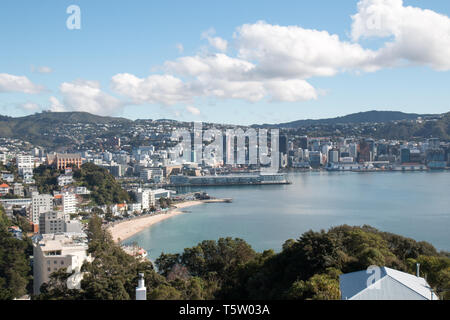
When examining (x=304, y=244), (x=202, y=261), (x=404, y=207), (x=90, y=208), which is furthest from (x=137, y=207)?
(x=304, y=244)

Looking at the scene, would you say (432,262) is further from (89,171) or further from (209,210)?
(89,171)

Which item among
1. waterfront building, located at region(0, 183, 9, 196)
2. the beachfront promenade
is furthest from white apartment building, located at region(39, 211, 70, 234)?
waterfront building, located at region(0, 183, 9, 196)

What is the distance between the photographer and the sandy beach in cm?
820

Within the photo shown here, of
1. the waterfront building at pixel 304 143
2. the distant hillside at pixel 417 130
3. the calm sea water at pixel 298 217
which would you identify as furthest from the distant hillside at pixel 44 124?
the distant hillside at pixel 417 130

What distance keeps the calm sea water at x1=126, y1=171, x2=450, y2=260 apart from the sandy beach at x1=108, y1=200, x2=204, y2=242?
0.20m

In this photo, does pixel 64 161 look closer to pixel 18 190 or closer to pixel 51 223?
pixel 18 190

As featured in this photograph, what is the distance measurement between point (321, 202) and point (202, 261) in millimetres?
8515

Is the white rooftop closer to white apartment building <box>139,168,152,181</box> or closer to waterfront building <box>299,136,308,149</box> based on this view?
white apartment building <box>139,168,152,181</box>

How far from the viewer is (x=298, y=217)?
31.3 ft

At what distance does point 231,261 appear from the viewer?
3910 millimetres

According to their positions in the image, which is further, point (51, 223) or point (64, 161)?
point (64, 161)

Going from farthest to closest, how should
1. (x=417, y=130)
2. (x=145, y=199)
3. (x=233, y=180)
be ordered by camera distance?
(x=417, y=130), (x=233, y=180), (x=145, y=199)

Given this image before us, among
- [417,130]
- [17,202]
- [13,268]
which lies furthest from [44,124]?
[13,268]

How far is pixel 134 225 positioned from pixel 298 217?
11.1 ft
